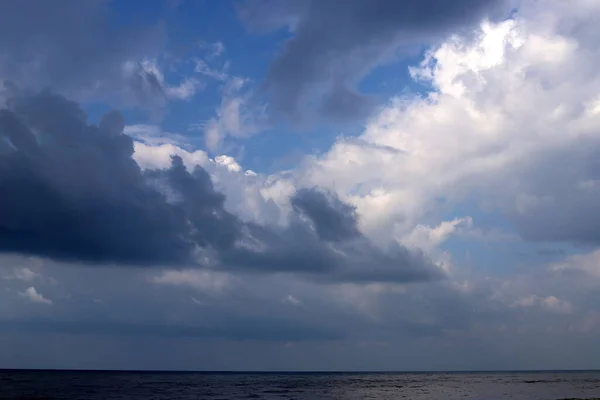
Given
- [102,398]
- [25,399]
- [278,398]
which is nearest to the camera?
[25,399]

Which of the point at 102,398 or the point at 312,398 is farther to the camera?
the point at 312,398

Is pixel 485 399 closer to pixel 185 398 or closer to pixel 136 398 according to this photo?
pixel 185 398

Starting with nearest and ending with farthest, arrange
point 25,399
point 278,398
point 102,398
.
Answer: point 25,399 → point 102,398 → point 278,398

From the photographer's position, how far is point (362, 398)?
124 m

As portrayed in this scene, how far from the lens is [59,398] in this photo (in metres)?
110

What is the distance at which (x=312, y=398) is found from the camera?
123312mm

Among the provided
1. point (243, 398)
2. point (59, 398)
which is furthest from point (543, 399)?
point (59, 398)

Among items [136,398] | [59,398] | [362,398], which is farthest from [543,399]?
[59,398]

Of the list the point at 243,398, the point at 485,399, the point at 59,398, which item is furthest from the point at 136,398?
the point at 485,399

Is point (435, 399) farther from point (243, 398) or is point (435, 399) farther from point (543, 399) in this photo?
point (243, 398)

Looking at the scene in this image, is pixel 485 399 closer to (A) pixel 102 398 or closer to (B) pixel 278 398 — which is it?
(B) pixel 278 398

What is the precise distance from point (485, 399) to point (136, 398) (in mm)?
69108

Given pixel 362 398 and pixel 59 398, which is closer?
pixel 59 398

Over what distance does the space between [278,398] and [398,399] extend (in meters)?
25.1
